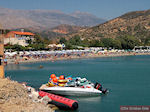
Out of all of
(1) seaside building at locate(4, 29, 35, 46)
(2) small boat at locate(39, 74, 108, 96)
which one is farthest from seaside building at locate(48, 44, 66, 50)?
(2) small boat at locate(39, 74, 108, 96)

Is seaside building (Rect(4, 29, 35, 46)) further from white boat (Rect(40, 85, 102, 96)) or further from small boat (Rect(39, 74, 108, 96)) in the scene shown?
white boat (Rect(40, 85, 102, 96))

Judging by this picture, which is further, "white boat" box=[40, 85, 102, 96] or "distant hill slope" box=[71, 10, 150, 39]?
"distant hill slope" box=[71, 10, 150, 39]

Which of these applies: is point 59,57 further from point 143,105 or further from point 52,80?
point 143,105

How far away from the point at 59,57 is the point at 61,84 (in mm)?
55110

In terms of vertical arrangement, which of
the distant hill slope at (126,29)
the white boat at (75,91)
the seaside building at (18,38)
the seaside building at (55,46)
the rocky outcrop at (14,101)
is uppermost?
the distant hill slope at (126,29)

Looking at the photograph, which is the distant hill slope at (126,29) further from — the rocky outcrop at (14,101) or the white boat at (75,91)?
the rocky outcrop at (14,101)

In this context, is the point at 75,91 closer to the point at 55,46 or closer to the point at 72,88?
the point at 72,88

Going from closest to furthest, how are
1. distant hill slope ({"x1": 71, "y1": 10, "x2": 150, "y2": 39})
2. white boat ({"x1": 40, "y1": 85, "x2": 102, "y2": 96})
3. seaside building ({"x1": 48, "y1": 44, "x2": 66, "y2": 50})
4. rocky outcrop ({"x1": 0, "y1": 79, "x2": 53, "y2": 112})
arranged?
1. rocky outcrop ({"x1": 0, "y1": 79, "x2": 53, "y2": 112})
2. white boat ({"x1": 40, "y1": 85, "x2": 102, "y2": 96})
3. seaside building ({"x1": 48, "y1": 44, "x2": 66, "y2": 50})
4. distant hill slope ({"x1": 71, "y1": 10, "x2": 150, "y2": 39})

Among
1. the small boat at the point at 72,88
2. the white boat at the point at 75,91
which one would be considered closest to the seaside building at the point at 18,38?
the small boat at the point at 72,88

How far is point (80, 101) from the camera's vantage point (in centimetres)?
2783

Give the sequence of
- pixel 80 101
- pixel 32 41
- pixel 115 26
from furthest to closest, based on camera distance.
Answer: pixel 115 26 → pixel 32 41 → pixel 80 101

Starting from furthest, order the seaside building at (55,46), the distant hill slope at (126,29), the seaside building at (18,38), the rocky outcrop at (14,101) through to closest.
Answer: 1. the distant hill slope at (126,29)
2. the seaside building at (18,38)
3. the seaside building at (55,46)
4. the rocky outcrop at (14,101)

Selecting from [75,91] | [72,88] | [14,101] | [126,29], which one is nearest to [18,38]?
[72,88]

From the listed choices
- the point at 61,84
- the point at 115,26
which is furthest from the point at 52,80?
the point at 115,26
